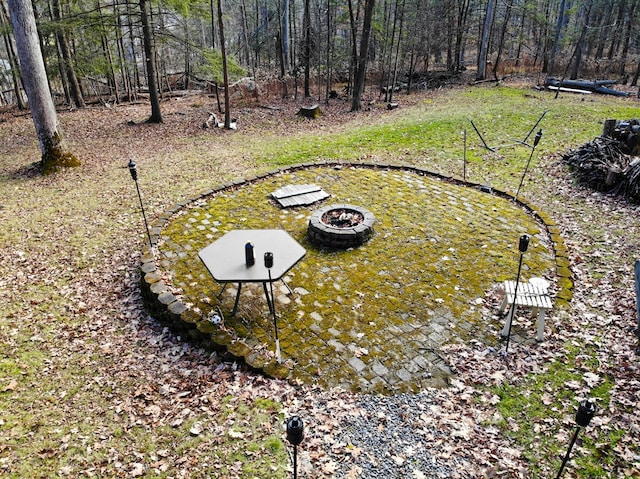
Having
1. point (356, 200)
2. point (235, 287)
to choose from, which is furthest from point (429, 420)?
point (356, 200)

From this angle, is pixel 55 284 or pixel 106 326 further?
pixel 55 284

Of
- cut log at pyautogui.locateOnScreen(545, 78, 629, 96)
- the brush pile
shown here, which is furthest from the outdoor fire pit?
cut log at pyautogui.locateOnScreen(545, 78, 629, 96)

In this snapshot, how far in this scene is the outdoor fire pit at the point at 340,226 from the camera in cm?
585

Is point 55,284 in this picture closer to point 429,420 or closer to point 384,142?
point 429,420

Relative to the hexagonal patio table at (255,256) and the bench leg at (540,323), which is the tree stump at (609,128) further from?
the hexagonal patio table at (255,256)

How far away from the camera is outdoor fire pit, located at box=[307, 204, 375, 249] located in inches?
230

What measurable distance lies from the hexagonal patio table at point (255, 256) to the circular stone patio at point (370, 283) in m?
0.20

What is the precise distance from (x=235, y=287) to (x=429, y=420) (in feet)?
9.25

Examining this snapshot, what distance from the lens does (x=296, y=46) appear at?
70.3 feet

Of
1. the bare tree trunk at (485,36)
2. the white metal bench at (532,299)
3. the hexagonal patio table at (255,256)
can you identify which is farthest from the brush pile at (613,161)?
the bare tree trunk at (485,36)

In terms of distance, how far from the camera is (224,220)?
669 centimetres

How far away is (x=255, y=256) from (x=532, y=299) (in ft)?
10.0

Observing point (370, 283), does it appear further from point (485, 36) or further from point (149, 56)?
point (485, 36)

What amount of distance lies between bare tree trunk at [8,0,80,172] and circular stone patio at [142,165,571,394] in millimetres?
4333
